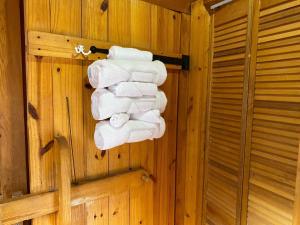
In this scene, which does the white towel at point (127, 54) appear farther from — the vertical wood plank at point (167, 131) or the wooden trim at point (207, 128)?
the wooden trim at point (207, 128)

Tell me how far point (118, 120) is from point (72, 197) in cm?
39

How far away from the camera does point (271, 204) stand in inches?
33.5

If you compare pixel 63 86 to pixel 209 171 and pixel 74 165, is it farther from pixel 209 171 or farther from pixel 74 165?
pixel 209 171

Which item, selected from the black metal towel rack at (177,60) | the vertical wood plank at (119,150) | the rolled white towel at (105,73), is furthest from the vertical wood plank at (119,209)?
the black metal towel rack at (177,60)

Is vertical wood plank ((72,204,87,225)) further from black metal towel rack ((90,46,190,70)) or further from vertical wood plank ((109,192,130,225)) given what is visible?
black metal towel rack ((90,46,190,70))

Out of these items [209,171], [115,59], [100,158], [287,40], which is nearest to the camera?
[287,40]

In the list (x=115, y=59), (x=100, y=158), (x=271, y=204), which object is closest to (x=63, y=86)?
(x=115, y=59)

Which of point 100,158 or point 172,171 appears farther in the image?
point 172,171

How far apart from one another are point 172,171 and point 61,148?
701 millimetres

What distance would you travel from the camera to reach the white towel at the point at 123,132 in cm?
85

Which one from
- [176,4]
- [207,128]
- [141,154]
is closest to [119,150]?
[141,154]

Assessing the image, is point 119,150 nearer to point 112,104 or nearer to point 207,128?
point 112,104

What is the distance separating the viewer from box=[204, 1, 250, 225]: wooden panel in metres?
0.97

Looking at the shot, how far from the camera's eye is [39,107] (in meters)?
0.89
